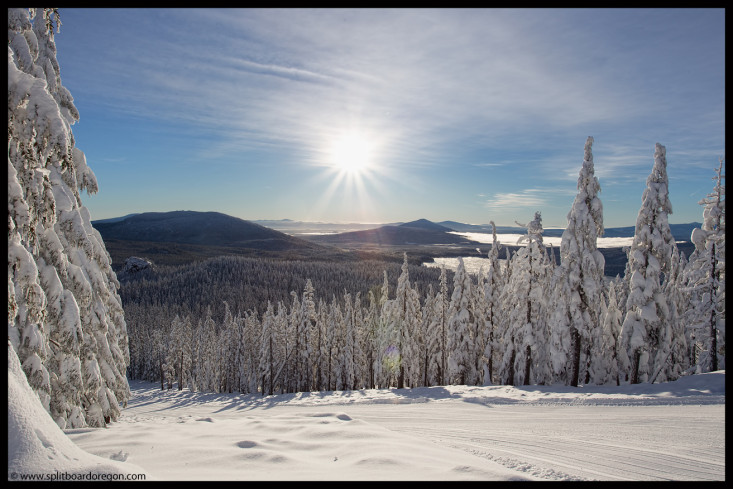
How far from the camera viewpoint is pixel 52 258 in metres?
10.8

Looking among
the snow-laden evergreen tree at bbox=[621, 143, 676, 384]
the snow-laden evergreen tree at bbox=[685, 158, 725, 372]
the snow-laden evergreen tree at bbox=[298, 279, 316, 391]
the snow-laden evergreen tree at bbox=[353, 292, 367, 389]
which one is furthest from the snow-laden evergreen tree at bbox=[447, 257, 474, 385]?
the snow-laden evergreen tree at bbox=[298, 279, 316, 391]

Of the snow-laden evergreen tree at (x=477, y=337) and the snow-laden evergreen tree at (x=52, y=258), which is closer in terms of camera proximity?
the snow-laden evergreen tree at (x=52, y=258)

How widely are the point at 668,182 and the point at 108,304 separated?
3140 centimetres

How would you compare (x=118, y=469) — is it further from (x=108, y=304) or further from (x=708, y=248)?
(x=708, y=248)

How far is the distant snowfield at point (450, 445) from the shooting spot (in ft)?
17.3

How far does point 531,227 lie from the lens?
2806cm

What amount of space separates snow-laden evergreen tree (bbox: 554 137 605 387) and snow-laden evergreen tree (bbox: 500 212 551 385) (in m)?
2.62

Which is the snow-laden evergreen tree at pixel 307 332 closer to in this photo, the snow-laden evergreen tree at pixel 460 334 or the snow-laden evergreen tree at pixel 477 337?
the snow-laden evergreen tree at pixel 460 334

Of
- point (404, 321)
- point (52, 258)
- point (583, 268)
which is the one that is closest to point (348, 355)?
point (404, 321)

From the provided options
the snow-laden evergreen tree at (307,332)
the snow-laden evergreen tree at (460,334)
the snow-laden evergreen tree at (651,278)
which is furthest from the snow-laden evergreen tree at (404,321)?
the snow-laden evergreen tree at (651,278)

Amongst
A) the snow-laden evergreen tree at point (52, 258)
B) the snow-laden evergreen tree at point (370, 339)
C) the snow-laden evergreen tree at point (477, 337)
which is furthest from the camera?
the snow-laden evergreen tree at point (370, 339)

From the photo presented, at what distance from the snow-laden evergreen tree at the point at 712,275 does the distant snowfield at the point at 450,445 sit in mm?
12990

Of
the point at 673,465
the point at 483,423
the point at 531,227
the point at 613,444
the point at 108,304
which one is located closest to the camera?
the point at 673,465
